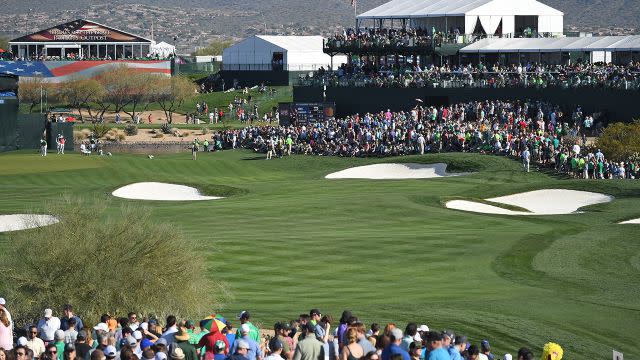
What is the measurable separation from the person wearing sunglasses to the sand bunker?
31000 mm

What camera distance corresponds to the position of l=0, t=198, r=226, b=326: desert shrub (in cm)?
2836

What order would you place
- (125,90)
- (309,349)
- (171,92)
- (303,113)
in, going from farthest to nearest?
(125,90) → (171,92) → (303,113) → (309,349)

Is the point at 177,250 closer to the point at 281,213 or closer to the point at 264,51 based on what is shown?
the point at 281,213

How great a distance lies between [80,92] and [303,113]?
3778 centimetres

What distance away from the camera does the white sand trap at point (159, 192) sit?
5777 centimetres

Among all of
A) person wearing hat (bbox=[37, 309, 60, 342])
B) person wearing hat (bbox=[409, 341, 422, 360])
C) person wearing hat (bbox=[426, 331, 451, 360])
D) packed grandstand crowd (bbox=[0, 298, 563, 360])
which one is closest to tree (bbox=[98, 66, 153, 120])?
person wearing hat (bbox=[37, 309, 60, 342])

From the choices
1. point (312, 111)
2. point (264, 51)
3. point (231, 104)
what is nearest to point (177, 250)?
point (312, 111)

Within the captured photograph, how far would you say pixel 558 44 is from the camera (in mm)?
87062

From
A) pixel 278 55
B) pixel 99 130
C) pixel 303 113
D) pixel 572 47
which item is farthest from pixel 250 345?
pixel 278 55

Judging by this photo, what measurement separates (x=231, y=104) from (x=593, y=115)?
163 feet

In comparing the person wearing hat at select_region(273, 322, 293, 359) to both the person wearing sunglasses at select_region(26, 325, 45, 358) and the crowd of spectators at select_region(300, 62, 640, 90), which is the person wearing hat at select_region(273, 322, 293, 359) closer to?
the person wearing sunglasses at select_region(26, 325, 45, 358)

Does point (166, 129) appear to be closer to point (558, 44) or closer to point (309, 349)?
point (558, 44)

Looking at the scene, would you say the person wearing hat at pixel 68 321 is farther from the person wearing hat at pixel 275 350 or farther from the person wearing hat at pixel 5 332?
the person wearing hat at pixel 275 350

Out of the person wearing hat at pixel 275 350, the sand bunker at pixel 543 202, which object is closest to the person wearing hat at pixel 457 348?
the person wearing hat at pixel 275 350
